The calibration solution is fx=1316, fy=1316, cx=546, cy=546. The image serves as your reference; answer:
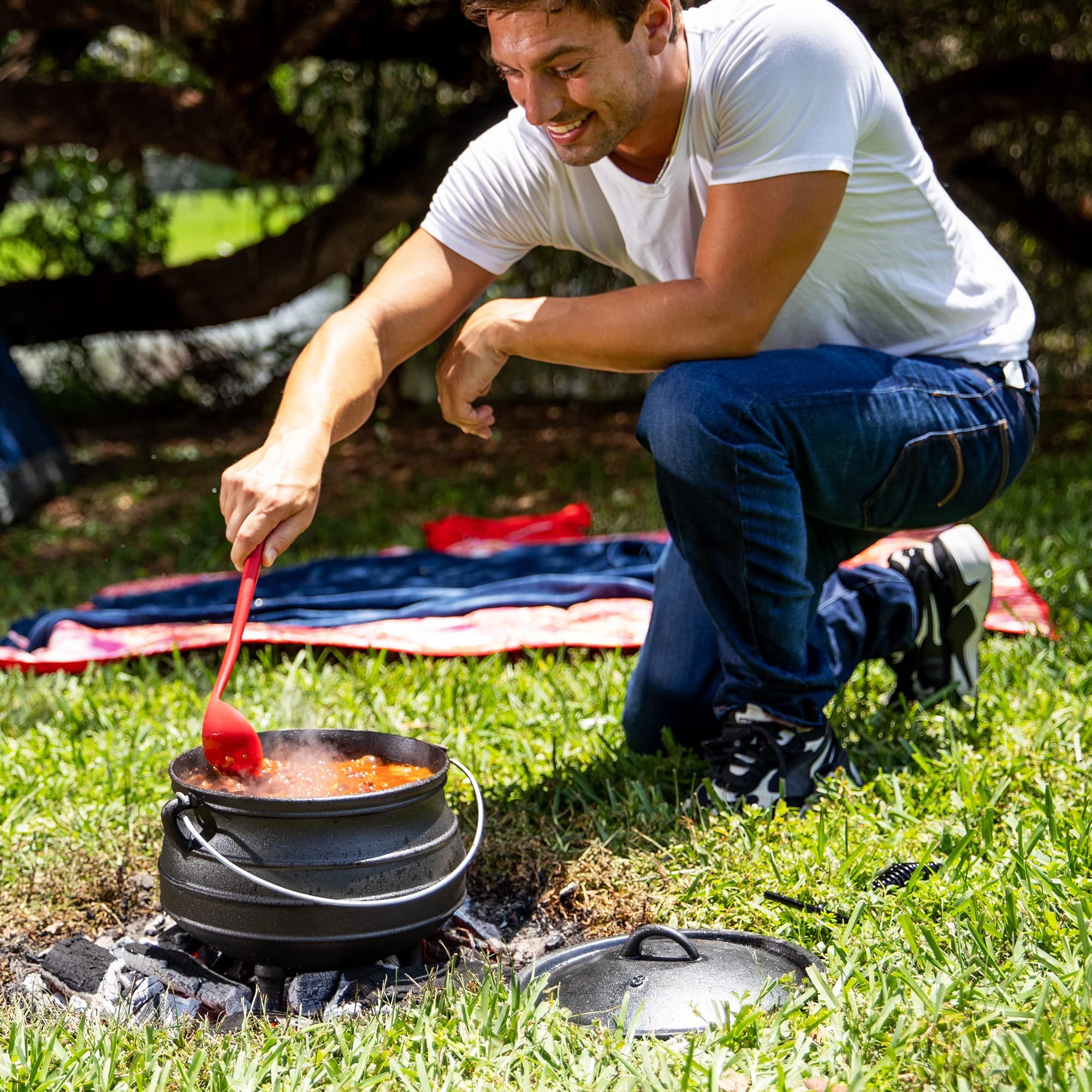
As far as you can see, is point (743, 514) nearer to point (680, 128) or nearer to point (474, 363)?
point (474, 363)

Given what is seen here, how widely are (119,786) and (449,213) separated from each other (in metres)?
1.45

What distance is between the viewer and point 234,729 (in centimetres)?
219

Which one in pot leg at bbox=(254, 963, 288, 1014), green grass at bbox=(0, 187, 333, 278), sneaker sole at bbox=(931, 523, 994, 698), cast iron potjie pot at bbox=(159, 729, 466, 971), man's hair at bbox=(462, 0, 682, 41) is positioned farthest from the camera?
green grass at bbox=(0, 187, 333, 278)

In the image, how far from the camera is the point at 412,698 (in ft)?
11.4

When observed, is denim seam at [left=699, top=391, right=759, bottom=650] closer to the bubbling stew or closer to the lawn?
the lawn

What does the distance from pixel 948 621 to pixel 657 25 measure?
1.56m

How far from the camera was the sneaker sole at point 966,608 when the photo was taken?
3.20 m

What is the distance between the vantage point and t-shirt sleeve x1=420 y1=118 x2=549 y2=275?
9.26 ft

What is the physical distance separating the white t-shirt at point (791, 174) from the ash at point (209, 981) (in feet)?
4.75

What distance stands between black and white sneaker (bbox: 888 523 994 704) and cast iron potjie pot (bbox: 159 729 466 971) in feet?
5.01

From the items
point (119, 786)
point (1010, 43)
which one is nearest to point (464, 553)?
point (119, 786)

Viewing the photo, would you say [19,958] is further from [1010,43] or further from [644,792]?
[1010,43]

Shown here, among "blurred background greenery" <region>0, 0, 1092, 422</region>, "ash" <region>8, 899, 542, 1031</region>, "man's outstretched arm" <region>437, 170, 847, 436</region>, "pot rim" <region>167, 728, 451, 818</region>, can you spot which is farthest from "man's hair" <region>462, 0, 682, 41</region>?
"blurred background greenery" <region>0, 0, 1092, 422</region>

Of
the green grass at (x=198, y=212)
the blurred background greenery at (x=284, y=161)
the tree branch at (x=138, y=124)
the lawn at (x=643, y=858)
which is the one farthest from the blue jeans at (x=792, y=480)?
the green grass at (x=198, y=212)
